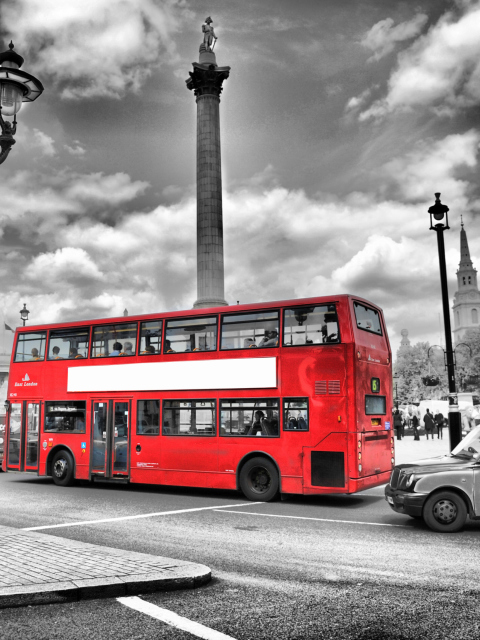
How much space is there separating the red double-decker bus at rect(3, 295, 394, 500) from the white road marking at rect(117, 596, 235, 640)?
23.5 feet

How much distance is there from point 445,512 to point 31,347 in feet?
38.6

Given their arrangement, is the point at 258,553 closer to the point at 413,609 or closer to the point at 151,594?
the point at 151,594

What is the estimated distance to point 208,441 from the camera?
14.1 m

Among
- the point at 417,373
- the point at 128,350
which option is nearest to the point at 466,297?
the point at 417,373

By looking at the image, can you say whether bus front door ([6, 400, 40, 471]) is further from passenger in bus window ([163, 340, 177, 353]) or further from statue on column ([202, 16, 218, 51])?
statue on column ([202, 16, 218, 51])

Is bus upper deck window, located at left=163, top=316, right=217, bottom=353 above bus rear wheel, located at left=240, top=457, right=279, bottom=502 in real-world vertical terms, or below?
above

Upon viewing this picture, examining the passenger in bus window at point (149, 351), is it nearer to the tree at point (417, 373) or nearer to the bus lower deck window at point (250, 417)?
the bus lower deck window at point (250, 417)

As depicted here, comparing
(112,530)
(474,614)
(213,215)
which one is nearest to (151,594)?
Result: (474,614)

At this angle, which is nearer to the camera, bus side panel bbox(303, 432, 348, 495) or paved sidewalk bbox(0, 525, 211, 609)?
paved sidewalk bbox(0, 525, 211, 609)

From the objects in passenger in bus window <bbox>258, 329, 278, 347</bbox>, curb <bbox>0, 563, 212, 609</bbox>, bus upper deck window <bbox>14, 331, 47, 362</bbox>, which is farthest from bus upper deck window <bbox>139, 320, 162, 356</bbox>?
curb <bbox>0, 563, 212, 609</bbox>

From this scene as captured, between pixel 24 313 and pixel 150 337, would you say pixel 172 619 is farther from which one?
pixel 24 313

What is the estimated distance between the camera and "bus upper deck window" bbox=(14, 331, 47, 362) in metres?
17.1

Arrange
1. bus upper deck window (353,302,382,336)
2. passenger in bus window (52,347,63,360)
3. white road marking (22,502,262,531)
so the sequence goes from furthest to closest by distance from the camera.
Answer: passenger in bus window (52,347,63,360) < bus upper deck window (353,302,382,336) < white road marking (22,502,262,531)

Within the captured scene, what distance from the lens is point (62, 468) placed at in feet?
54.5
